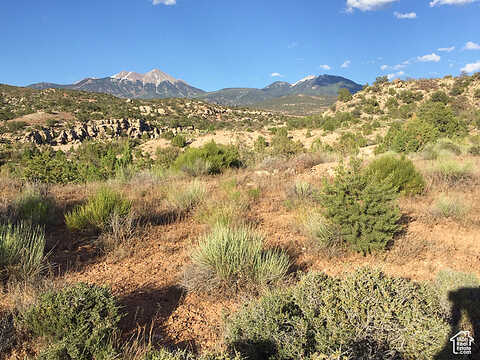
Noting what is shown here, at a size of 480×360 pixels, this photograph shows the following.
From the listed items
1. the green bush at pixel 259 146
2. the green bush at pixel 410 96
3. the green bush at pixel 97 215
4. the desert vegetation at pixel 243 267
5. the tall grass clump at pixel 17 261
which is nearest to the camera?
the desert vegetation at pixel 243 267

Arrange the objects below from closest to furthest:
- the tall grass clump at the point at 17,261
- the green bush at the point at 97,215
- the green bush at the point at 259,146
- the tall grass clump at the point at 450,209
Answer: the tall grass clump at the point at 17,261 → the green bush at the point at 97,215 → the tall grass clump at the point at 450,209 → the green bush at the point at 259,146

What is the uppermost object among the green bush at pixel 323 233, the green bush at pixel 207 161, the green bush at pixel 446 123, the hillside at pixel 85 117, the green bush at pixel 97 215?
the hillside at pixel 85 117

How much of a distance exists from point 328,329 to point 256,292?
128 cm

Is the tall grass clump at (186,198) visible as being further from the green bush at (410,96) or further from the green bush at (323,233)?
the green bush at (410,96)

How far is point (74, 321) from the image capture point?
2.28 m

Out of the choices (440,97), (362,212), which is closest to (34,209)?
(362,212)

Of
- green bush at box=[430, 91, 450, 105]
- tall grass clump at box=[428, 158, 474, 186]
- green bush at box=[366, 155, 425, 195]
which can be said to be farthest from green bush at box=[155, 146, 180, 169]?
green bush at box=[430, 91, 450, 105]

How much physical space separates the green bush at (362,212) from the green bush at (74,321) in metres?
3.44

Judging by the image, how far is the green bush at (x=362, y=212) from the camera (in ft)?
13.7

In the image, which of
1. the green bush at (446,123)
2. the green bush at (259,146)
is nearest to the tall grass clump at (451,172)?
the green bush at (259,146)

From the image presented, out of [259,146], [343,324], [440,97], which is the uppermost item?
[440,97]

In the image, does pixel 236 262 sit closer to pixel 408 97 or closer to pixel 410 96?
pixel 408 97

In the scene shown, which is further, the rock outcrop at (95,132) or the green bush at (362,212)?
the rock outcrop at (95,132)

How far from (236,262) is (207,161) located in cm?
689
